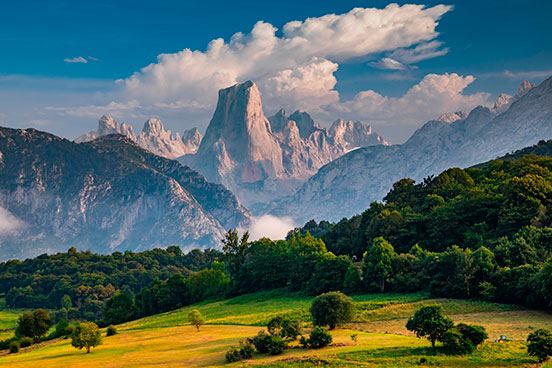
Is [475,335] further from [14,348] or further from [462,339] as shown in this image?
[14,348]

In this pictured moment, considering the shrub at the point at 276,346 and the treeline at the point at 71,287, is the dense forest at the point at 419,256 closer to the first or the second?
the treeline at the point at 71,287

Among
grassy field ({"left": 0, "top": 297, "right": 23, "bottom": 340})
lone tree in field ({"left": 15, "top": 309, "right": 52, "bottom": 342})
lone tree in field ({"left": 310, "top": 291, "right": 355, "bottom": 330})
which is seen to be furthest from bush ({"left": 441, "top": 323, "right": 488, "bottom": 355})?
grassy field ({"left": 0, "top": 297, "right": 23, "bottom": 340})

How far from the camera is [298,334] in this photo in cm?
5053

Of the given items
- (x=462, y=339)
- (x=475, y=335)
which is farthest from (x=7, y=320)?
(x=475, y=335)

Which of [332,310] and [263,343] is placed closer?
[263,343]

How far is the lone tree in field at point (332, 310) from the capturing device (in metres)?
55.3

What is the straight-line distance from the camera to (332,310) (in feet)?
181

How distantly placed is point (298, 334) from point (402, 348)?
11.7m

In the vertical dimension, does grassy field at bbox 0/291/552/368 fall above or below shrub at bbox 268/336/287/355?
below

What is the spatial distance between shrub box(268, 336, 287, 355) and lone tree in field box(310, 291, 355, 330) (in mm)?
9779

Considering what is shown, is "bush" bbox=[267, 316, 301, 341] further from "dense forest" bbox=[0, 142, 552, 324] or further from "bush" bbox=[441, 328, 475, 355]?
"dense forest" bbox=[0, 142, 552, 324]

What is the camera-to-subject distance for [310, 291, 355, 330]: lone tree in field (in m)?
55.3

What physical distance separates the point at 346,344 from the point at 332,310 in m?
8.84

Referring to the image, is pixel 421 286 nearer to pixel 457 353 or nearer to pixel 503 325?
pixel 503 325
